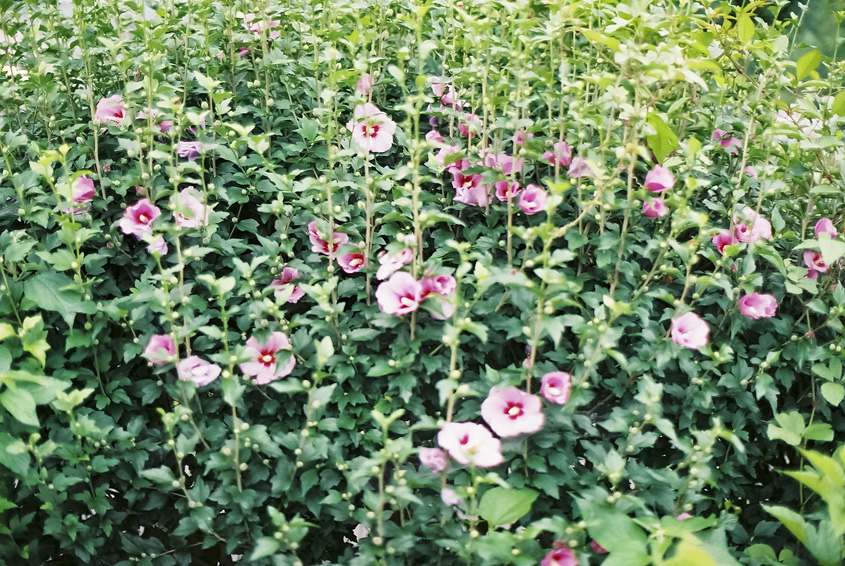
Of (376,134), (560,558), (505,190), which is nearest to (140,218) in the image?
(376,134)

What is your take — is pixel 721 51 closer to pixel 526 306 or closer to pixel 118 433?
pixel 526 306

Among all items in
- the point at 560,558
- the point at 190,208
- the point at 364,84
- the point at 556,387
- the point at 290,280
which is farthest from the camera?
the point at 364,84

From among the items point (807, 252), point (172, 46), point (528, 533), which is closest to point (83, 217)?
point (172, 46)

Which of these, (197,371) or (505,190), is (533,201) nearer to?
(505,190)

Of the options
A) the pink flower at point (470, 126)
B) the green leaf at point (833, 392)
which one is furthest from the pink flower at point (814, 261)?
the pink flower at point (470, 126)

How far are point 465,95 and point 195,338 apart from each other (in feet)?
3.03

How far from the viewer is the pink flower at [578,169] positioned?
62.6 inches

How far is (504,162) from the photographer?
1698 millimetres

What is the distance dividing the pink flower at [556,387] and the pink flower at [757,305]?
47 centimetres

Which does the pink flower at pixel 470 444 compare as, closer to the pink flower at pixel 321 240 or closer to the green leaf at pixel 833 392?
the pink flower at pixel 321 240

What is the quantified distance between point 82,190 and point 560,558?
1.29m

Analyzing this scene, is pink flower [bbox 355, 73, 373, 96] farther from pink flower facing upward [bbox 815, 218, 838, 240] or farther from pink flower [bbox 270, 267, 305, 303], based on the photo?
pink flower facing upward [bbox 815, 218, 838, 240]

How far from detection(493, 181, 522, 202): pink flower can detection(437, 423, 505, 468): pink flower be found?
539 mm

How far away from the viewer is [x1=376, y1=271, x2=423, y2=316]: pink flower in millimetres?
1429
